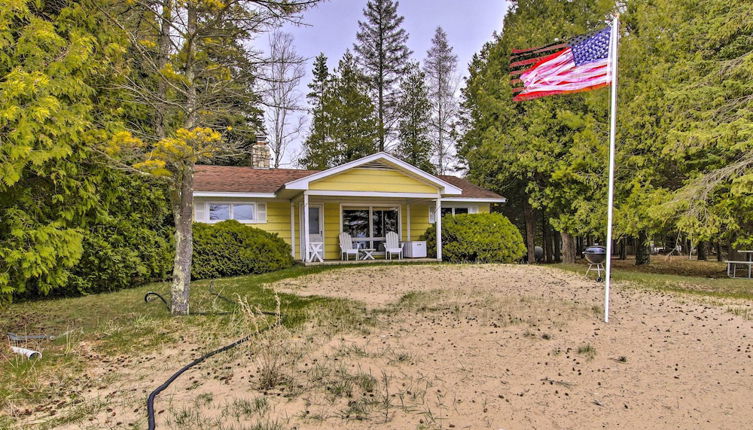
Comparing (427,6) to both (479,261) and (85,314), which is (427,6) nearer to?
(479,261)

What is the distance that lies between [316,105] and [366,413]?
2513 centimetres

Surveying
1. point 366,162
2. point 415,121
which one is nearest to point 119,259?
point 366,162

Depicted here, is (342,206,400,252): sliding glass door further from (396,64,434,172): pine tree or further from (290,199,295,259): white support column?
(396,64,434,172): pine tree

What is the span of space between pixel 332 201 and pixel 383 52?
598 inches

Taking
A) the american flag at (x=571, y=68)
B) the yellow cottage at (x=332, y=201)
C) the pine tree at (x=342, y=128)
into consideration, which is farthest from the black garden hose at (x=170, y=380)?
the pine tree at (x=342, y=128)

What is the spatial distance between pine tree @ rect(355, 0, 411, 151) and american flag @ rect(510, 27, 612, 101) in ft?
64.4

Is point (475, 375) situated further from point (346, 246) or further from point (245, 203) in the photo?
point (245, 203)

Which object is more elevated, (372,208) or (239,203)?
(239,203)

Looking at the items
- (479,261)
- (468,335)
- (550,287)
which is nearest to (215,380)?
(468,335)

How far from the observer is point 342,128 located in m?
→ 23.8

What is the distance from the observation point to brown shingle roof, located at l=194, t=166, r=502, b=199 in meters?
13.1

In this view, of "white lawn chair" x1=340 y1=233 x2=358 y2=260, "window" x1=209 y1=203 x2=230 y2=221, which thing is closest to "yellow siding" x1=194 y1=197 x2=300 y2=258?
"window" x1=209 y1=203 x2=230 y2=221

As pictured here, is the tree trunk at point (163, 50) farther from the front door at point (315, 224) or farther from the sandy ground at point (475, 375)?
the front door at point (315, 224)

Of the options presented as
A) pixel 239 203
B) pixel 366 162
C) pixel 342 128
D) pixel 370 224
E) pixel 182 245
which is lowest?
pixel 182 245
